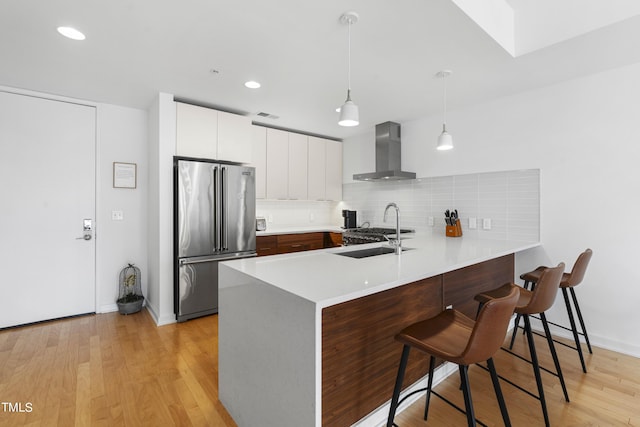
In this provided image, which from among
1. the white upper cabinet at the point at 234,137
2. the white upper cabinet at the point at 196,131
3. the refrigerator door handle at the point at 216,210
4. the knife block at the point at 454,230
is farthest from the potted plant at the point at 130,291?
the knife block at the point at 454,230

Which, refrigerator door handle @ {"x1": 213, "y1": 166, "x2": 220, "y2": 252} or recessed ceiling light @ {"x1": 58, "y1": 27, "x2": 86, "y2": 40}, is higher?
recessed ceiling light @ {"x1": 58, "y1": 27, "x2": 86, "y2": 40}

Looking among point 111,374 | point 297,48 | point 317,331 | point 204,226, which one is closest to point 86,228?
point 204,226

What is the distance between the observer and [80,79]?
283cm

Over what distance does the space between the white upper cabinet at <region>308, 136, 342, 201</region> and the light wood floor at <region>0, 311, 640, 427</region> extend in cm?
272

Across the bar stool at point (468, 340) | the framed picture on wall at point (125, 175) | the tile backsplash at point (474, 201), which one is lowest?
the bar stool at point (468, 340)

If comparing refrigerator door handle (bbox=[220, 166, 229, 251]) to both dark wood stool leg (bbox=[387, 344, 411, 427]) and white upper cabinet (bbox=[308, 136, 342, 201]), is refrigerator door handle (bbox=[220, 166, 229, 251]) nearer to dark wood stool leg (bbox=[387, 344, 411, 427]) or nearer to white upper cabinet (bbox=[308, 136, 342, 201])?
white upper cabinet (bbox=[308, 136, 342, 201])

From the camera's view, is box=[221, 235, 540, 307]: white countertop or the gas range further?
the gas range

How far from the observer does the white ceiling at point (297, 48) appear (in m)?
1.85

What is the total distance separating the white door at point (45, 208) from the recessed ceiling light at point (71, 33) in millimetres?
1579

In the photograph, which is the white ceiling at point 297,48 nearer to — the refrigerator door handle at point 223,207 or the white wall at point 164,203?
the white wall at point 164,203

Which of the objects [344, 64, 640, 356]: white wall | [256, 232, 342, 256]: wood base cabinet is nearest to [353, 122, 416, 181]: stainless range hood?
[256, 232, 342, 256]: wood base cabinet

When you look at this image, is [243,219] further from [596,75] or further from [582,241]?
[596,75]

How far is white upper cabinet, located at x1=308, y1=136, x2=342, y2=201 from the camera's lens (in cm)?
483

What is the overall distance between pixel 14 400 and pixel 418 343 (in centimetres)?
248
